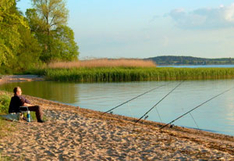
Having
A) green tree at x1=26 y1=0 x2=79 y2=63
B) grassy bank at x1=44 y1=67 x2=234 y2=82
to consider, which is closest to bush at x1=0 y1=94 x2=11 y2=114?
grassy bank at x1=44 y1=67 x2=234 y2=82

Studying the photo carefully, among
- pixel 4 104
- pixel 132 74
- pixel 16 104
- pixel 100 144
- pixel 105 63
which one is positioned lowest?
pixel 100 144

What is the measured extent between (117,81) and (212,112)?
17.6m

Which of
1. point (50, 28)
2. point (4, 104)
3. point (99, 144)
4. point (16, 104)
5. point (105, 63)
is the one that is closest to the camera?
point (99, 144)

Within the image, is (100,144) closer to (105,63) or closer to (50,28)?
(105,63)

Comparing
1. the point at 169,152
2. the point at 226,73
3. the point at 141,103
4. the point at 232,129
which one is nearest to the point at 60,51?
the point at 226,73

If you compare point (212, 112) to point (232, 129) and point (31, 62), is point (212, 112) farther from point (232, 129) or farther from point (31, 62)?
point (31, 62)

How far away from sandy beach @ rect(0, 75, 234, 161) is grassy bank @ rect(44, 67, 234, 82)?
73.3 feet

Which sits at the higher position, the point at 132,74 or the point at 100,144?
the point at 132,74

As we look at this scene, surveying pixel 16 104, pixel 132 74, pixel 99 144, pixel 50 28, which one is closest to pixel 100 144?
pixel 99 144

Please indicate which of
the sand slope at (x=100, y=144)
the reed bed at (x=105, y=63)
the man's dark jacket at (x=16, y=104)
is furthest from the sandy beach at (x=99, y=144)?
the reed bed at (x=105, y=63)

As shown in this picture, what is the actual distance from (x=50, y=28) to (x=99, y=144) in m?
42.7

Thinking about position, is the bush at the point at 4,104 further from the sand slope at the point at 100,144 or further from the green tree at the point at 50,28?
the green tree at the point at 50,28

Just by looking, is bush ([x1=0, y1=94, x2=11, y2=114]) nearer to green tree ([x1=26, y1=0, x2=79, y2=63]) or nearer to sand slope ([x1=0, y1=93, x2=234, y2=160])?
sand slope ([x1=0, y1=93, x2=234, y2=160])

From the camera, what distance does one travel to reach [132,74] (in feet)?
103
